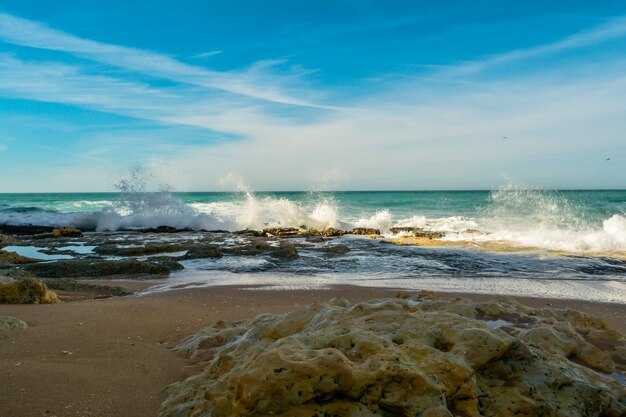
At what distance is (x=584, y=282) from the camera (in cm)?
971

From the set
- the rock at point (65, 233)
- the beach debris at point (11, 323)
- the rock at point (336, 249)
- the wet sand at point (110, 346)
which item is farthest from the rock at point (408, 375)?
the rock at point (65, 233)

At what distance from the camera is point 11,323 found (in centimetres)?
498

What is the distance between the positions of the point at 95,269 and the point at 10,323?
6.29 m

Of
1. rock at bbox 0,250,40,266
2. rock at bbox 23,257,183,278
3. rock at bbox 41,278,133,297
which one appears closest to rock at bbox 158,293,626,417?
rock at bbox 41,278,133,297

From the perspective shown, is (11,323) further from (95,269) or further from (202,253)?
(202,253)

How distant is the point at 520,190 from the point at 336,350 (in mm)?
34432

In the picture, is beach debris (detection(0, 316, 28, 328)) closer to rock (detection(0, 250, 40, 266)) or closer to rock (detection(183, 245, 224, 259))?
rock (detection(0, 250, 40, 266))

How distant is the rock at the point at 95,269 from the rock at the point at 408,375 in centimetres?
799

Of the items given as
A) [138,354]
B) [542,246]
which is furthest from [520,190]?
[138,354]

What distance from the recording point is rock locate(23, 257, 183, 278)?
35.4 feet

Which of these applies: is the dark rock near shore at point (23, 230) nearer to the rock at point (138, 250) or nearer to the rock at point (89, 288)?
the rock at point (138, 250)

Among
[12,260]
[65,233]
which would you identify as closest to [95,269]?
[12,260]

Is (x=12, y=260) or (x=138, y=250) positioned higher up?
(x=12, y=260)

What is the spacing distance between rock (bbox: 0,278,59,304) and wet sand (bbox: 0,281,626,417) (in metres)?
0.38
